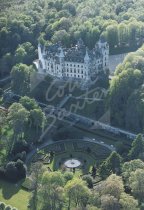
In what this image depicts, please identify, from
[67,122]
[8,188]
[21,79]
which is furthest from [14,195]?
[21,79]

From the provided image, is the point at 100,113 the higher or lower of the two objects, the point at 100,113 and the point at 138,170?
the higher

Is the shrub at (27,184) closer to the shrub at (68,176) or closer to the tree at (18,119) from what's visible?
the shrub at (68,176)

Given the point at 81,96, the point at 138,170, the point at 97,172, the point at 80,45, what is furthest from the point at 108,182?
the point at 80,45

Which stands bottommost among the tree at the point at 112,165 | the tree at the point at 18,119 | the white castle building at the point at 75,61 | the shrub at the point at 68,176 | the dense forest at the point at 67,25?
the shrub at the point at 68,176

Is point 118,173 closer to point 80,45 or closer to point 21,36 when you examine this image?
point 80,45

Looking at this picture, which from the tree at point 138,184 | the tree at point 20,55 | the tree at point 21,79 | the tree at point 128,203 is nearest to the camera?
the tree at point 128,203

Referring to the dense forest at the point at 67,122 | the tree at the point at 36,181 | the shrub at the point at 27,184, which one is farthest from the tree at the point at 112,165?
the shrub at the point at 27,184
